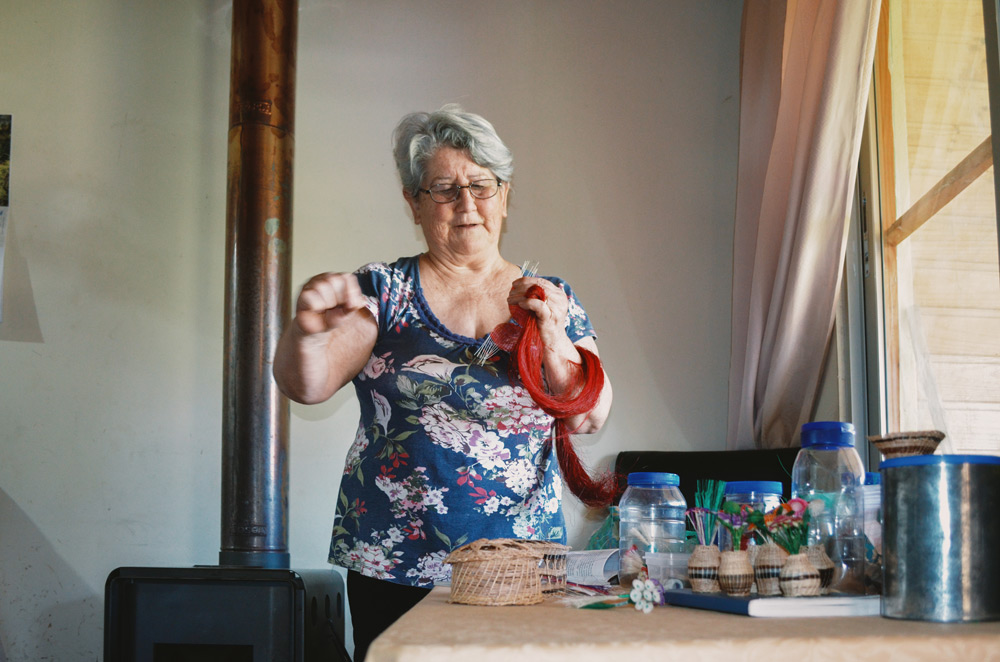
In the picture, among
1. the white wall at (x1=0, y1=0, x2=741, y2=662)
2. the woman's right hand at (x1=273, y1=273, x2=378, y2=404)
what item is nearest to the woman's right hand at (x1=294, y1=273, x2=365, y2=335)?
the woman's right hand at (x1=273, y1=273, x2=378, y2=404)

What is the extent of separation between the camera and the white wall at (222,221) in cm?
279

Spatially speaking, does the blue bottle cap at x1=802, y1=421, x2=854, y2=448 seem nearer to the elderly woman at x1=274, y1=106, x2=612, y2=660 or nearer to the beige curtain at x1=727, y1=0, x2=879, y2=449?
the elderly woman at x1=274, y1=106, x2=612, y2=660

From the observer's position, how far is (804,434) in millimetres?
996

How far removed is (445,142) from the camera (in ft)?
5.19

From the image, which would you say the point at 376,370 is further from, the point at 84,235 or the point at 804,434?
the point at 84,235

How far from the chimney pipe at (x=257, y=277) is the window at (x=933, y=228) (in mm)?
1588

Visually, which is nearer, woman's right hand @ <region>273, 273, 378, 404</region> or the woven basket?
the woven basket

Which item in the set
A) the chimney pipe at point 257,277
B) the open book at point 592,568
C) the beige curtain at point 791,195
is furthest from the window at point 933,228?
the chimney pipe at point 257,277

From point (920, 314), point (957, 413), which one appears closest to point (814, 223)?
point (920, 314)

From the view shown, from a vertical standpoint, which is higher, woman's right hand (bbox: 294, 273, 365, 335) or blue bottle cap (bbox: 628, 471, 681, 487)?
woman's right hand (bbox: 294, 273, 365, 335)

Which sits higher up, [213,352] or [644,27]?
[644,27]

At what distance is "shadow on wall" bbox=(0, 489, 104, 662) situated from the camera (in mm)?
2732

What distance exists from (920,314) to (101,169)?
250 centimetres

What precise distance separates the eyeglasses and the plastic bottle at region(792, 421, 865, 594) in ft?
2.53
